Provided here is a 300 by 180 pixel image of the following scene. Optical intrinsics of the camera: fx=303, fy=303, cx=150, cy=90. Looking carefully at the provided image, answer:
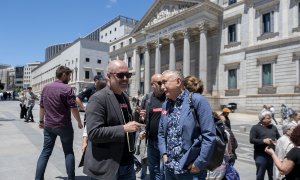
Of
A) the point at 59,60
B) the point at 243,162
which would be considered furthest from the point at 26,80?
the point at 243,162

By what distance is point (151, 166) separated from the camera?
4828 mm

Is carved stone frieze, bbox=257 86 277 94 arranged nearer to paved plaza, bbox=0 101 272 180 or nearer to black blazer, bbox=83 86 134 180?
paved plaza, bbox=0 101 272 180

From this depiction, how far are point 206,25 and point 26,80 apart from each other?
542 feet

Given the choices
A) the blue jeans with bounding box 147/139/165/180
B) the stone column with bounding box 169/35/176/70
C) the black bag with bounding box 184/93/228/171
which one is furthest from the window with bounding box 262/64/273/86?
the black bag with bounding box 184/93/228/171

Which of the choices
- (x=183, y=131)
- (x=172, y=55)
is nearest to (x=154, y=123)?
(x=183, y=131)

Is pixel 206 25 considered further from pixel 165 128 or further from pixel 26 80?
pixel 26 80

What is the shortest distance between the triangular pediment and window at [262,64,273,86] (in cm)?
1270

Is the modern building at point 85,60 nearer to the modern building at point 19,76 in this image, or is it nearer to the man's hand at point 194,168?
the man's hand at point 194,168

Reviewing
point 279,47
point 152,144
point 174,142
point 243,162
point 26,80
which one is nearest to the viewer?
point 174,142

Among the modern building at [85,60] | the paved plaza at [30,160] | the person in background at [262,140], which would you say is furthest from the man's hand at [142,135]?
the modern building at [85,60]

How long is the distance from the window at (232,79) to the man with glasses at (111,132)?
109 ft

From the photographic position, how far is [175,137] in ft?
11.2

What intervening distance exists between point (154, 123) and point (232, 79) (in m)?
32.1

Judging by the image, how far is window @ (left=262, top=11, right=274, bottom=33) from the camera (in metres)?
30.9
